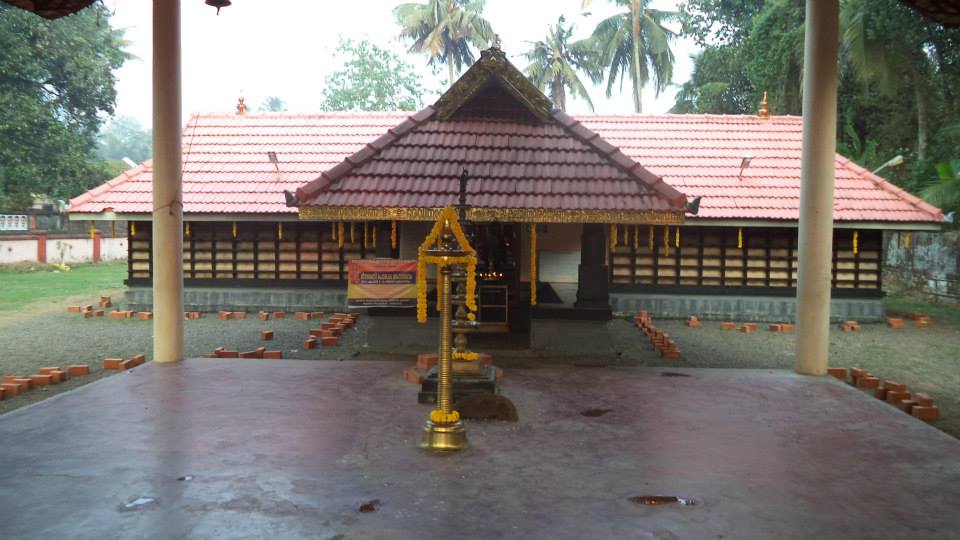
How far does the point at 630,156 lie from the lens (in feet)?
60.8

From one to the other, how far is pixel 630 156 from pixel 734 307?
442 cm

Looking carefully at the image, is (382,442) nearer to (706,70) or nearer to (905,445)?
(905,445)

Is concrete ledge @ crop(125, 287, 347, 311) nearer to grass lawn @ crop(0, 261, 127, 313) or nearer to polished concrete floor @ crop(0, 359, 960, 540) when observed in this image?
grass lawn @ crop(0, 261, 127, 313)

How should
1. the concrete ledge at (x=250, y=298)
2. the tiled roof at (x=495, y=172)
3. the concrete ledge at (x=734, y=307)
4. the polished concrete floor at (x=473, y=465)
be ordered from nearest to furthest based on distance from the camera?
1. the polished concrete floor at (x=473, y=465)
2. the tiled roof at (x=495, y=172)
3. the concrete ledge at (x=734, y=307)
4. the concrete ledge at (x=250, y=298)

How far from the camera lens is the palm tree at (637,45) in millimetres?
35219

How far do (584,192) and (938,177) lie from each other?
12513 mm

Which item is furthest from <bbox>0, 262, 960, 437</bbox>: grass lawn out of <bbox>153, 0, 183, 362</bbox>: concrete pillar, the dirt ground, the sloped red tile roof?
the sloped red tile roof

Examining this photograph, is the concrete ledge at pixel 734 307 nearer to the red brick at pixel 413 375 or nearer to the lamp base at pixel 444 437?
the red brick at pixel 413 375

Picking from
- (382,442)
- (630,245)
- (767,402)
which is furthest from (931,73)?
(382,442)

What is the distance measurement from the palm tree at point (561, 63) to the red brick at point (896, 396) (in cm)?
3200

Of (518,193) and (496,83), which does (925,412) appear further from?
(496,83)

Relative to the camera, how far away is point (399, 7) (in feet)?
130

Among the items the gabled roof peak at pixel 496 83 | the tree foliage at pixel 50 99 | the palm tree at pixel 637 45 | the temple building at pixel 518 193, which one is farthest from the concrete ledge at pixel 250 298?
the palm tree at pixel 637 45

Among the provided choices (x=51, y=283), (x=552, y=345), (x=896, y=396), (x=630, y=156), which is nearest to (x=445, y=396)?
A: (x=896, y=396)
